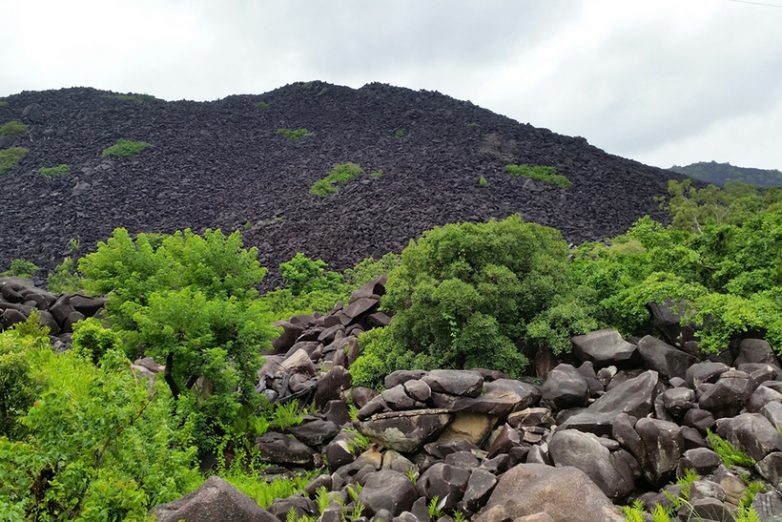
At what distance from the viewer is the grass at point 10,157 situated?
43844mm

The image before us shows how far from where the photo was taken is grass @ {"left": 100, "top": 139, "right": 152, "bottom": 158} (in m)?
45.6

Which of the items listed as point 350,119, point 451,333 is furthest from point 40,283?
point 350,119

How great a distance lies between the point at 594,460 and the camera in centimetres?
725

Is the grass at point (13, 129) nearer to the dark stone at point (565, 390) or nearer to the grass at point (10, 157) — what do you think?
the grass at point (10, 157)

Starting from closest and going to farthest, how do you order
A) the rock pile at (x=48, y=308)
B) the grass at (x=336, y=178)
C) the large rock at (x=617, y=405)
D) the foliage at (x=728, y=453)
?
1. the foliage at (x=728, y=453)
2. the large rock at (x=617, y=405)
3. the rock pile at (x=48, y=308)
4. the grass at (x=336, y=178)

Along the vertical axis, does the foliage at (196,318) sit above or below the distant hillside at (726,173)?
below

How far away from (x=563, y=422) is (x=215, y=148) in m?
46.0

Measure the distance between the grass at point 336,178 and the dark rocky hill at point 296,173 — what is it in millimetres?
925

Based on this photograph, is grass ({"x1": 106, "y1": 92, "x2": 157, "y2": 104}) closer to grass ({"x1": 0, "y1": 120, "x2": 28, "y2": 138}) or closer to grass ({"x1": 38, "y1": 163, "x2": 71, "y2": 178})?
grass ({"x1": 0, "y1": 120, "x2": 28, "y2": 138})

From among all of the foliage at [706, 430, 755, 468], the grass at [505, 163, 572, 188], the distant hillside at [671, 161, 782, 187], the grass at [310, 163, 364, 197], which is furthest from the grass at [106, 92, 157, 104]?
the distant hillside at [671, 161, 782, 187]

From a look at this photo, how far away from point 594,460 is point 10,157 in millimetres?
50998

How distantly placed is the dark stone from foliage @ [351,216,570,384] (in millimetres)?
1100

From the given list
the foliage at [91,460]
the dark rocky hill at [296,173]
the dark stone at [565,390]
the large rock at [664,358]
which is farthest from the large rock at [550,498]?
the dark rocky hill at [296,173]

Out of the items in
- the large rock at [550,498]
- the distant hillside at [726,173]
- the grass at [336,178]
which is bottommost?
the large rock at [550,498]
